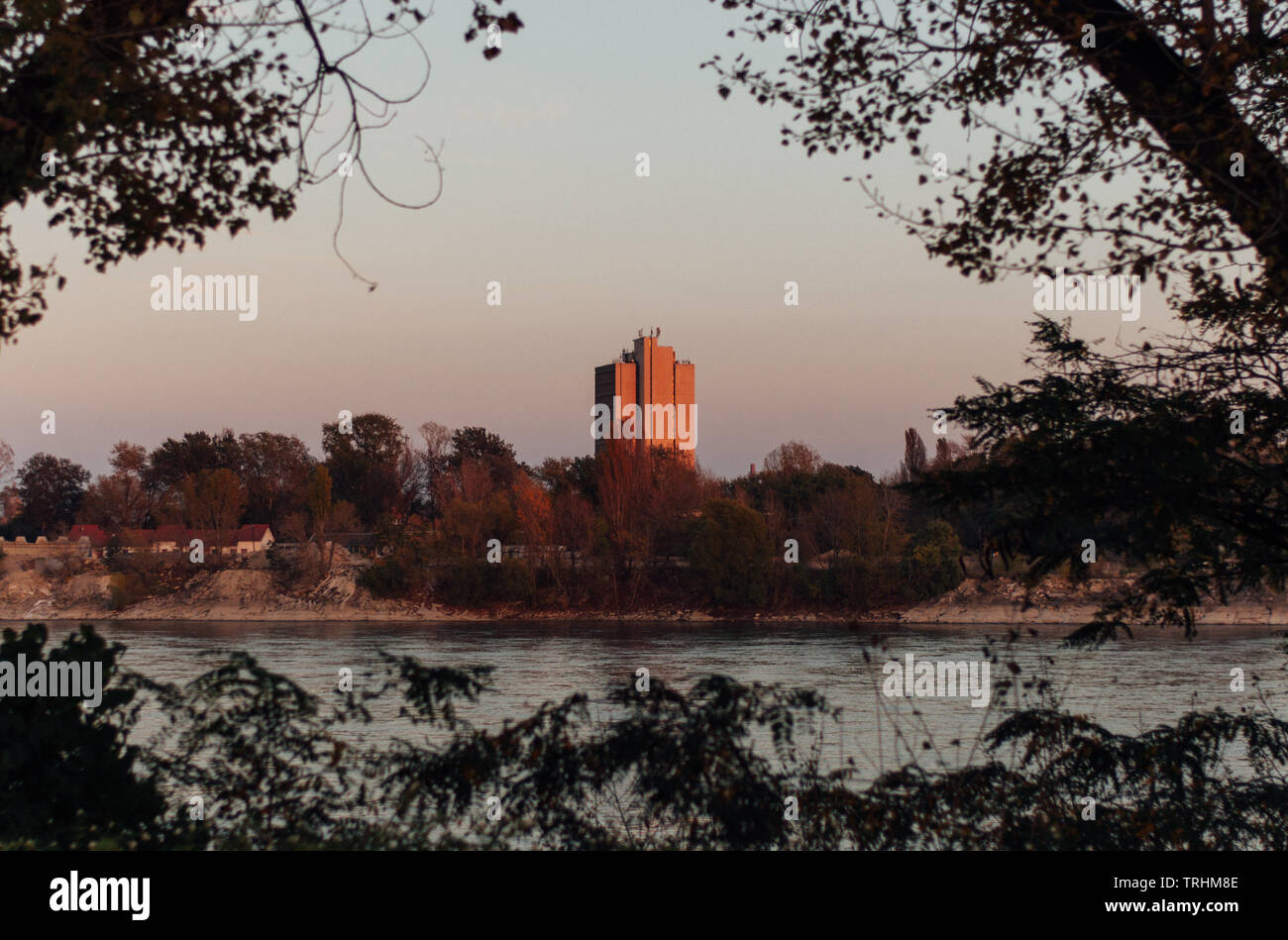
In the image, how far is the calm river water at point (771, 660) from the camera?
21.6 meters

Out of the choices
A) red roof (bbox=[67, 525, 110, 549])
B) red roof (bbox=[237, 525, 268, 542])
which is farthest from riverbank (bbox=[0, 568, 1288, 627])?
red roof (bbox=[237, 525, 268, 542])

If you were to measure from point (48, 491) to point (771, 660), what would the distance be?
6246 cm

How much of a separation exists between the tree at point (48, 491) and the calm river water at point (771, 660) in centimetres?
2030

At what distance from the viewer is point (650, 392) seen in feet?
323

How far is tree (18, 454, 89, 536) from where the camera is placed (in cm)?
8069

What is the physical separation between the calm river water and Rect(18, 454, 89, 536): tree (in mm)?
20303

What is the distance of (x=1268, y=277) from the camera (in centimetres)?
648

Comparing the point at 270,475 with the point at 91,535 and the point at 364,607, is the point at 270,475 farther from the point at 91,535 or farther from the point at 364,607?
the point at 364,607

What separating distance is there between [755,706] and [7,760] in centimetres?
347
